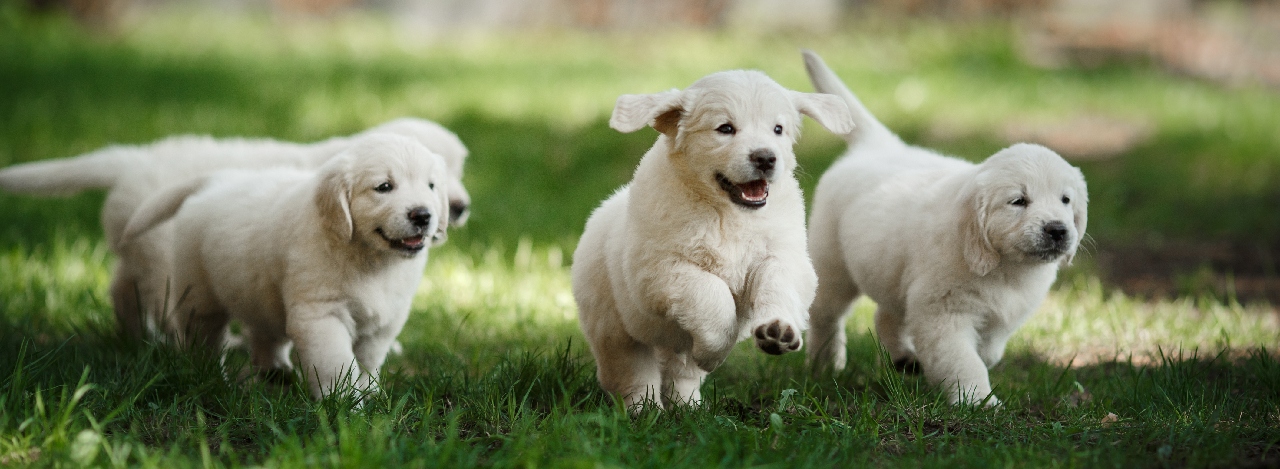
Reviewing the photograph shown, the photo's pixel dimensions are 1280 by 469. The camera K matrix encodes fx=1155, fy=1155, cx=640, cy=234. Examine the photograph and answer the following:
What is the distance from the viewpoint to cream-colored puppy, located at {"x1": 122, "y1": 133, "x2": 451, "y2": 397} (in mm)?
4250

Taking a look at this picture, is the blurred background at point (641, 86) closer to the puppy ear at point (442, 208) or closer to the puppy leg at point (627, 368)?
the puppy ear at point (442, 208)

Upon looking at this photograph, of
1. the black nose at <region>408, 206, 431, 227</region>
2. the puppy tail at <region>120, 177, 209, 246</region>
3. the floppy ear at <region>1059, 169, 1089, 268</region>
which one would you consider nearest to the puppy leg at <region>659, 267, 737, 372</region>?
the black nose at <region>408, 206, 431, 227</region>

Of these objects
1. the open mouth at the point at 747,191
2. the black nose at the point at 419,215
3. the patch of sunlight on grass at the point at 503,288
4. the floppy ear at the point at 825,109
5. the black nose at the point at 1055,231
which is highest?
the floppy ear at the point at 825,109

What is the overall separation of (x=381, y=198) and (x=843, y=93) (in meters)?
2.27

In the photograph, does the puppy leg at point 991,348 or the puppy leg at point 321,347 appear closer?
the puppy leg at point 321,347

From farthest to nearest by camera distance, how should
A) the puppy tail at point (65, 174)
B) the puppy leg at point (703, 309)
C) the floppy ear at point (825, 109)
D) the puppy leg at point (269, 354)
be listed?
the puppy tail at point (65, 174) → the puppy leg at point (269, 354) → the floppy ear at point (825, 109) → the puppy leg at point (703, 309)

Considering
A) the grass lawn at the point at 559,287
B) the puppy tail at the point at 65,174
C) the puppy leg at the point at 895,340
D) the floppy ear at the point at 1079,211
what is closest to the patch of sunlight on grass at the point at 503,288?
the grass lawn at the point at 559,287

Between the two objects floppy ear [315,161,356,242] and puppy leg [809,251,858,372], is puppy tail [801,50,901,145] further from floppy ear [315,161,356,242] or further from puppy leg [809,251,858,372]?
floppy ear [315,161,356,242]

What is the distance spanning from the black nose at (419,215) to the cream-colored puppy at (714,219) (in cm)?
75

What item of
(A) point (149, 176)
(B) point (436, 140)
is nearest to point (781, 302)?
(B) point (436, 140)

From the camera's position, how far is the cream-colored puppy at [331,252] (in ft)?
13.9

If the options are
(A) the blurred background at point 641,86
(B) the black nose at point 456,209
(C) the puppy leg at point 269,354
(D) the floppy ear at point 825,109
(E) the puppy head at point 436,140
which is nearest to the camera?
(D) the floppy ear at point 825,109

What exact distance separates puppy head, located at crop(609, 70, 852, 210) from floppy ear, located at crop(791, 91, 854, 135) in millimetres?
65

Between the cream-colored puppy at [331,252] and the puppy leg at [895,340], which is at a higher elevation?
the cream-colored puppy at [331,252]
